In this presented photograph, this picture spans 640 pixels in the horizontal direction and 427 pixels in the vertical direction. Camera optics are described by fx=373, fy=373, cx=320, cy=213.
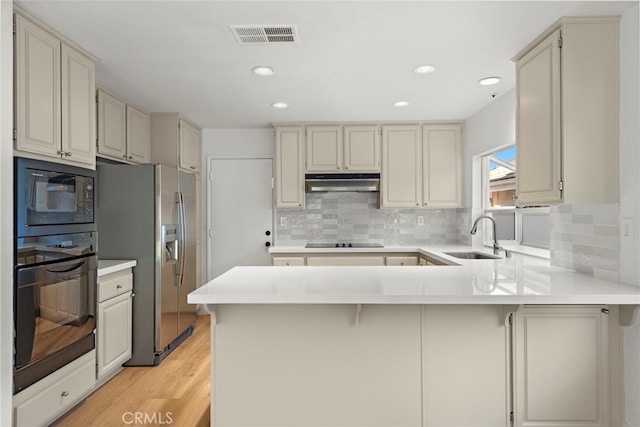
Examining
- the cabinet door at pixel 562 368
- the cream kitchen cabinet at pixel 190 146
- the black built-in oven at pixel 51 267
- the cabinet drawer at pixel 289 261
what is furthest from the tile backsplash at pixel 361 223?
the cabinet door at pixel 562 368

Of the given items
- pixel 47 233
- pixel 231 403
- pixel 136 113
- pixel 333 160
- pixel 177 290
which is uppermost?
pixel 136 113

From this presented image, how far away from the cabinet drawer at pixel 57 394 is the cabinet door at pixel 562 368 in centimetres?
247

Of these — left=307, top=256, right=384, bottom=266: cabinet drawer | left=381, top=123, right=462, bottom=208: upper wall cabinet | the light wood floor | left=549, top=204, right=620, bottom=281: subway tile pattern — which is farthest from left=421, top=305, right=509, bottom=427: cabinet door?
left=381, top=123, right=462, bottom=208: upper wall cabinet

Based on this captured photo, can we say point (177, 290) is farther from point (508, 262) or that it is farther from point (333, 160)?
point (508, 262)

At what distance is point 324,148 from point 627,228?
117 inches

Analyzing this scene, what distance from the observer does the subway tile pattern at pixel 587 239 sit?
2004mm

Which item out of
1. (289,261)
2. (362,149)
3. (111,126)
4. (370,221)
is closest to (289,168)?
(362,149)

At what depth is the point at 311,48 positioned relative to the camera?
92.6 inches

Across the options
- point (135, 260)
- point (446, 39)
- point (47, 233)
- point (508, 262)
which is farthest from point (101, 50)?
point (508, 262)

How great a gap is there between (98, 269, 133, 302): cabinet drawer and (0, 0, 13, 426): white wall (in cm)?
79

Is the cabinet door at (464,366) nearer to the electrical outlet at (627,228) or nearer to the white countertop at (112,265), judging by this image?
the electrical outlet at (627,228)

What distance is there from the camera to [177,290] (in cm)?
354

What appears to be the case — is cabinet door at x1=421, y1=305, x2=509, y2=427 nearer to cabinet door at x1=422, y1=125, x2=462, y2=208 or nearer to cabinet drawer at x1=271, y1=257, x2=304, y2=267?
cabinet drawer at x1=271, y1=257, x2=304, y2=267

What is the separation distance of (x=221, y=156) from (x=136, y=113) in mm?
1215
